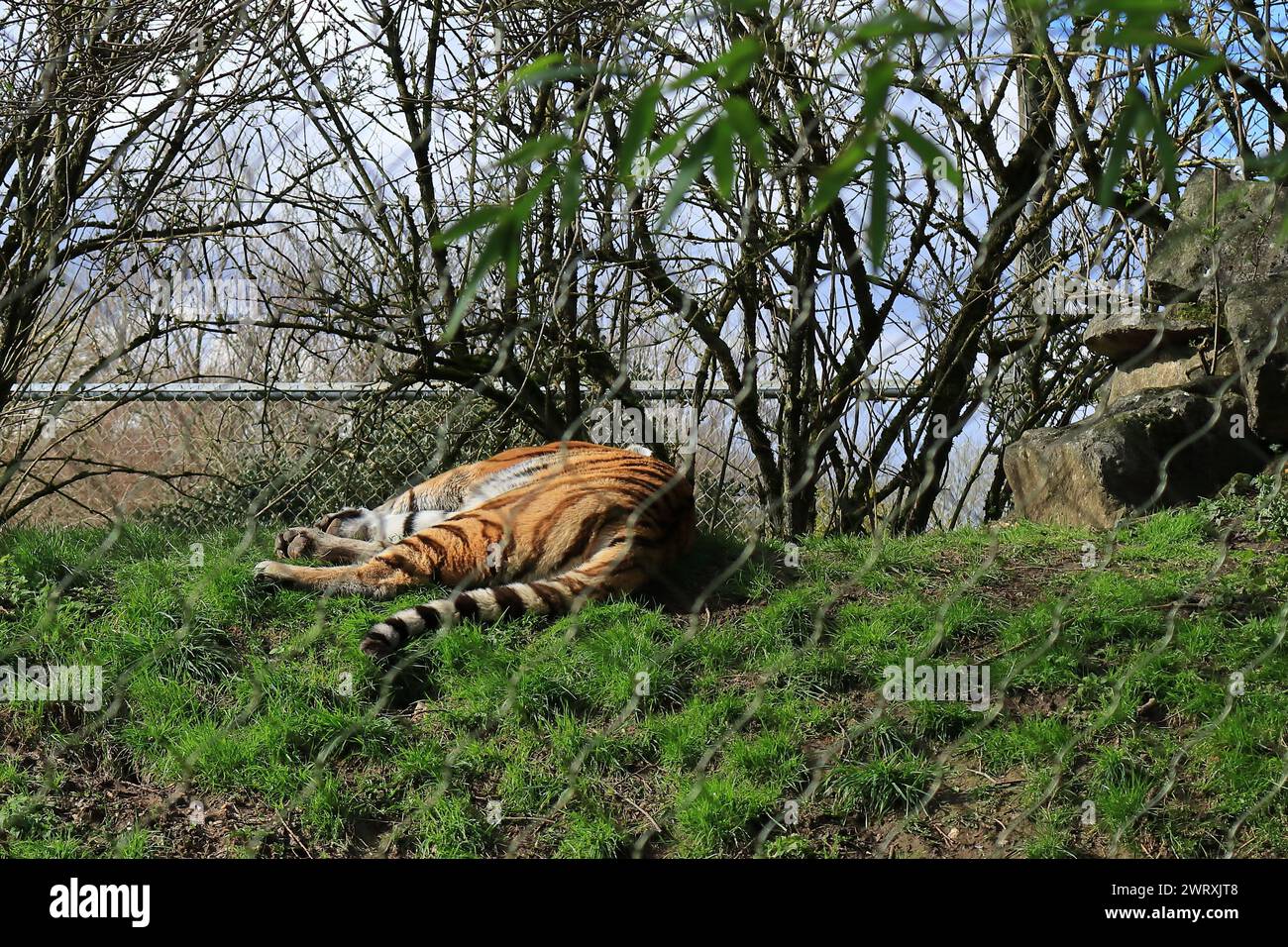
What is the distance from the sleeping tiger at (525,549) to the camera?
3775mm

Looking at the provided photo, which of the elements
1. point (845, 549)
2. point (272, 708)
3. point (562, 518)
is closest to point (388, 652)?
point (272, 708)

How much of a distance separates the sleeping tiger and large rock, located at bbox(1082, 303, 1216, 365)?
2004 millimetres

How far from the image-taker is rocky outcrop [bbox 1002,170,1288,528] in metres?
4.55

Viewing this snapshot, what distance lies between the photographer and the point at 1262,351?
452 centimetres

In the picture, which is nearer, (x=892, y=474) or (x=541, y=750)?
(x=541, y=750)

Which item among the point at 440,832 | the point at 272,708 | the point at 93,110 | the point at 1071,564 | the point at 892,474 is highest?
the point at 93,110

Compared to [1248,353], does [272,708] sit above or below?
below

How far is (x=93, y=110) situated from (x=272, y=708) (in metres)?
1.94

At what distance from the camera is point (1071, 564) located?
13.6 feet

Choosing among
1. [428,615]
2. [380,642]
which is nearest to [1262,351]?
[428,615]

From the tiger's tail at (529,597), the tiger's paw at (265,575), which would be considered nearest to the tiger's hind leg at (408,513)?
the tiger's paw at (265,575)

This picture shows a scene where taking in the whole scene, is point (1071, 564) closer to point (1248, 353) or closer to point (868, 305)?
point (1248, 353)

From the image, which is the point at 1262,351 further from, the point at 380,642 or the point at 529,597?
the point at 380,642

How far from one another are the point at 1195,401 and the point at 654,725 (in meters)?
2.71
